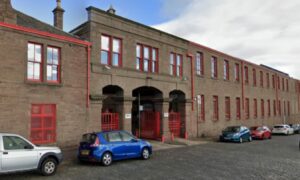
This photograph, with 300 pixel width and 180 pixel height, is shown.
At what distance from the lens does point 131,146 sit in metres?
12.7

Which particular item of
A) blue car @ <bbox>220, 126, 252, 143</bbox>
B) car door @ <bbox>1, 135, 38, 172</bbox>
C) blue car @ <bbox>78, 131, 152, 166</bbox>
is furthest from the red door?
car door @ <bbox>1, 135, 38, 172</bbox>

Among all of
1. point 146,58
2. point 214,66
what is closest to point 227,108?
point 214,66

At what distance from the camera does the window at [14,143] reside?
890cm

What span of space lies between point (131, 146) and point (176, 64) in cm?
1164

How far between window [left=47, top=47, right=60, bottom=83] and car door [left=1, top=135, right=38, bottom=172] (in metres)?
6.37

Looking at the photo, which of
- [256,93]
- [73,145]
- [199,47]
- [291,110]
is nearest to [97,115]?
[73,145]

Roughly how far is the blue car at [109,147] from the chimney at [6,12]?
722 centimetres

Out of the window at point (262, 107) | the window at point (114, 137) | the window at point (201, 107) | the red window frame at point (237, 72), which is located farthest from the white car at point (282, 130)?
the window at point (114, 137)

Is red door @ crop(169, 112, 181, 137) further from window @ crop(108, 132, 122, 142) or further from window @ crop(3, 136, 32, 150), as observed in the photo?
window @ crop(3, 136, 32, 150)

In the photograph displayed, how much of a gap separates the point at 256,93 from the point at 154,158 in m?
26.2

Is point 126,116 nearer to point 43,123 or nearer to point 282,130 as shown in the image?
point 43,123

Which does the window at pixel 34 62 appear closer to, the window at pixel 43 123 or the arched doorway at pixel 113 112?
the window at pixel 43 123

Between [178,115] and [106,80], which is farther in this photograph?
[178,115]

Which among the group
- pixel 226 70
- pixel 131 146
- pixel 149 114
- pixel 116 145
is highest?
pixel 226 70
